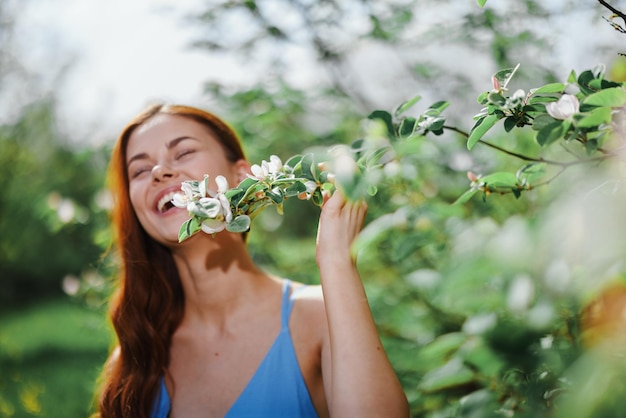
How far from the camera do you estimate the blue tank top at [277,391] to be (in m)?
1.58

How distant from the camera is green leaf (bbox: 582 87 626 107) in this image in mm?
748

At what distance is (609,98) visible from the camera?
2.48ft

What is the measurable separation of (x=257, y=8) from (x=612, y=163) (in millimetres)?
1805

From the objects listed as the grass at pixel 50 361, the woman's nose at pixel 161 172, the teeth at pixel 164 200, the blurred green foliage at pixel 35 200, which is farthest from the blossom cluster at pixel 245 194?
the blurred green foliage at pixel 35 200

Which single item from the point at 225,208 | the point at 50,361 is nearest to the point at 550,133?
the point at 225,208

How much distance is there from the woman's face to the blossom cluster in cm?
60

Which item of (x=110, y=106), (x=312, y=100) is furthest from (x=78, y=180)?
(x=312, y=100)

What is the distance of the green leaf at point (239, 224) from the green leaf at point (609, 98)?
1.70ft

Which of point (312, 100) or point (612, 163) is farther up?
point (612, 163)

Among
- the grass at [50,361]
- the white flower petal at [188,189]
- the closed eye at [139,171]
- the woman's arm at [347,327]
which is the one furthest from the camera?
the grass at [50,361]

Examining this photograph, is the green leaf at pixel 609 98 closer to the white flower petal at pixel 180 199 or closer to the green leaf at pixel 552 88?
the green leaf at pixel 552 88

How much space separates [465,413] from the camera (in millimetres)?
1112

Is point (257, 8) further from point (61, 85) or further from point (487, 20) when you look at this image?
point (61, 85)

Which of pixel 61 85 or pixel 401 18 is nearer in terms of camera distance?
pixel 401 18
